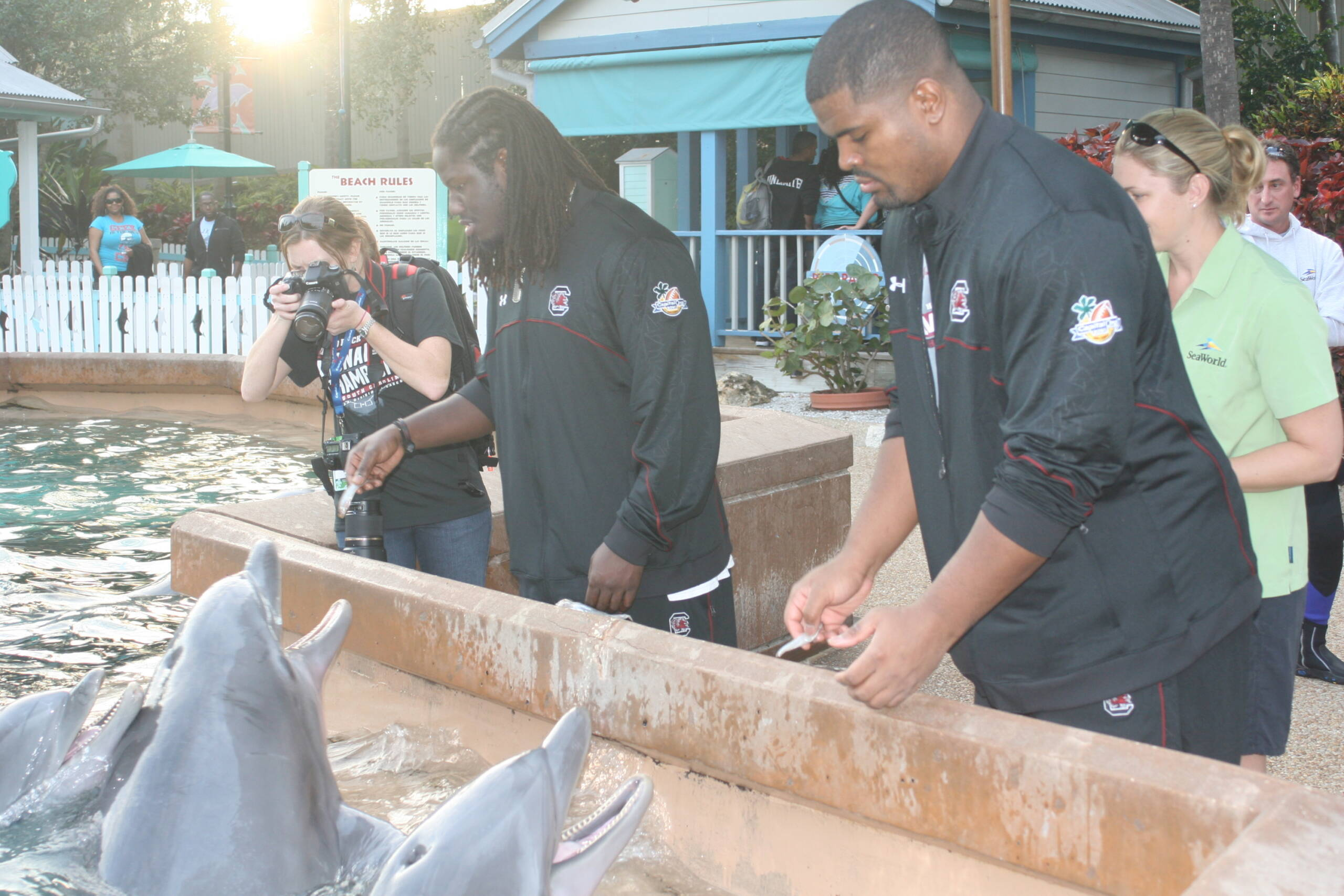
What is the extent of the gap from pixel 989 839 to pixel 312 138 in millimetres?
43610

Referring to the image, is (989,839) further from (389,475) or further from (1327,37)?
(1327,37)

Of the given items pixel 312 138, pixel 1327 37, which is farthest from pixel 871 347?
pixel 312 138

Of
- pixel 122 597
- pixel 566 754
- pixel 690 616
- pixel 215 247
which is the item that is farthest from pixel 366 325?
pixel 215 247

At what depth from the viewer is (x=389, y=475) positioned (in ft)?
13.0

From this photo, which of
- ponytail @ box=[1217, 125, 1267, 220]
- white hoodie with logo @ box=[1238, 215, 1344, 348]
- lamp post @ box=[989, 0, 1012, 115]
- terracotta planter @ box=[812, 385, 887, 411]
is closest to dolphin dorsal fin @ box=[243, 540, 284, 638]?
ponytail @ box=[1217, 125, 1267, 220]

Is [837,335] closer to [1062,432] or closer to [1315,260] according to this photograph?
[1315,260]

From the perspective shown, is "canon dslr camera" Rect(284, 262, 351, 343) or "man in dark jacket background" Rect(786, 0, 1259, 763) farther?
"canon dslr camera" Rect(284, 262, 351, 343)

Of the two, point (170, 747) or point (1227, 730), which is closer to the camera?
point (170, 747)

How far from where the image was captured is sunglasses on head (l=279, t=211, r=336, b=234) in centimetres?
414

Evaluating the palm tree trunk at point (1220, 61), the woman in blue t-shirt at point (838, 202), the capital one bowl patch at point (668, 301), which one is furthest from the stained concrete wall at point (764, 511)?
the woman in blue t-shirt at point (838, 202)

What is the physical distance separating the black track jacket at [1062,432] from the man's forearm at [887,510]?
0.69ft

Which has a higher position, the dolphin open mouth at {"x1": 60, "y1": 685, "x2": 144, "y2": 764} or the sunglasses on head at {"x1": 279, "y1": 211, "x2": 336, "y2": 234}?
the sunglasses on head at {"x1": 279, "y1": 211, "x2": 336, "y2": 234}

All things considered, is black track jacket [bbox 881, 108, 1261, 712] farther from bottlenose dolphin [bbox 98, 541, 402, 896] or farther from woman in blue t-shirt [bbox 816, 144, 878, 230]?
woman in blue t-shirt [bbox 816, 144, 878, 230]

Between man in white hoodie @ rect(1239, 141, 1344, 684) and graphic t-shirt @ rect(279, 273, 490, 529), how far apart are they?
300 cm
